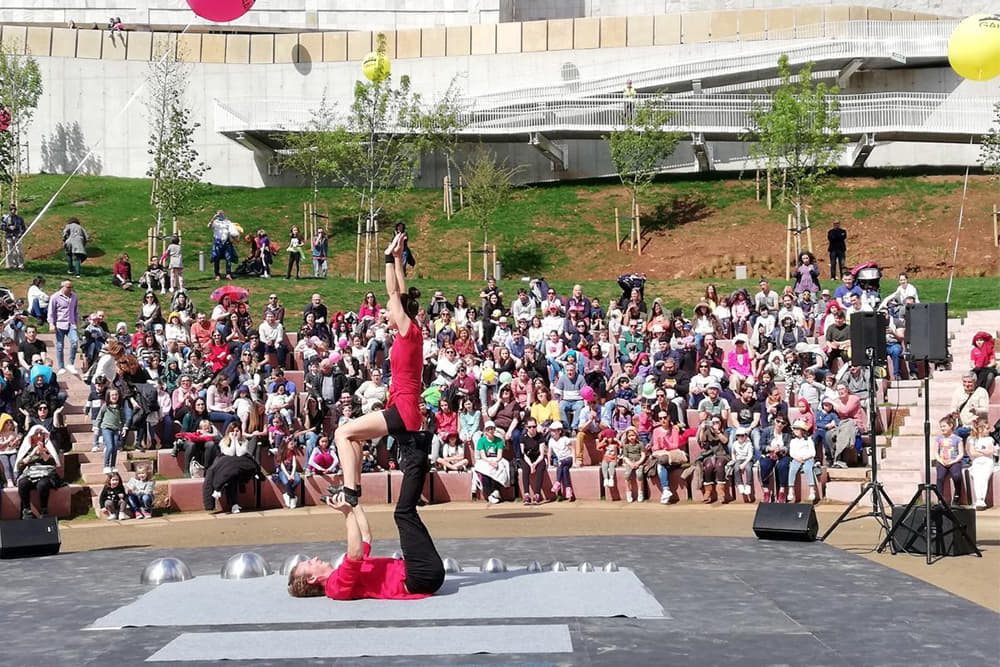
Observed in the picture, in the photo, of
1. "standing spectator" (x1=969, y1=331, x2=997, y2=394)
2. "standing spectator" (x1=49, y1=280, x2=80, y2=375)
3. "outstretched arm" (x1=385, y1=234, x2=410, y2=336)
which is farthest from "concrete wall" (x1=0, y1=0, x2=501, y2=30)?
"outstretched arm" (x1=385, y1=234, x2=410, y2=336)

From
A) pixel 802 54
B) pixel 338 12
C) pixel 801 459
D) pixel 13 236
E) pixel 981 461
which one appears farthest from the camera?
pixel 338 12

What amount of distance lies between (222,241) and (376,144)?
8843 millimetres

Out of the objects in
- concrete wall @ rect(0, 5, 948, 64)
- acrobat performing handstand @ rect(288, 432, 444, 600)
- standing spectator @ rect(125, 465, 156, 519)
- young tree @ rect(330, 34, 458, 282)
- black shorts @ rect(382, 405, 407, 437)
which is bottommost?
standing spectator @ rect(125, 465, 156, 519)

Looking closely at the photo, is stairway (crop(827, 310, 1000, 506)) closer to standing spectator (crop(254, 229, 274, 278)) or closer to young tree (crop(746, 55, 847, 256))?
young tree (crop(746, 55, 847, 256))

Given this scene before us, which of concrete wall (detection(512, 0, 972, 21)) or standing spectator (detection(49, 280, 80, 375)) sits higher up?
concrete wall (detection(512, 0, 972, 21))

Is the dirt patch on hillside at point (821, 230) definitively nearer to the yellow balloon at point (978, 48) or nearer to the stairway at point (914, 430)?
the stairway at point (914, 430)

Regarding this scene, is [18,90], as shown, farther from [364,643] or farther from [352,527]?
[364,643]

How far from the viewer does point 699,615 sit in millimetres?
8445

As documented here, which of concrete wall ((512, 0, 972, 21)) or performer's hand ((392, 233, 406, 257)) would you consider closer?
performer's hand ((392, 233, 406, 257))

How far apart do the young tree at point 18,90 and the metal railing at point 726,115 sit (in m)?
9.91

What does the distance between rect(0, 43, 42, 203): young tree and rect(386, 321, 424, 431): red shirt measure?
1469 inches

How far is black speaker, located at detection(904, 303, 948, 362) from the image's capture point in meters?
11.7

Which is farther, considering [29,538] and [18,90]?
[18,90]

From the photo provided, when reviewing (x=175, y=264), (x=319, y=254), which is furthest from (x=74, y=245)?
(x=319, y=254)
